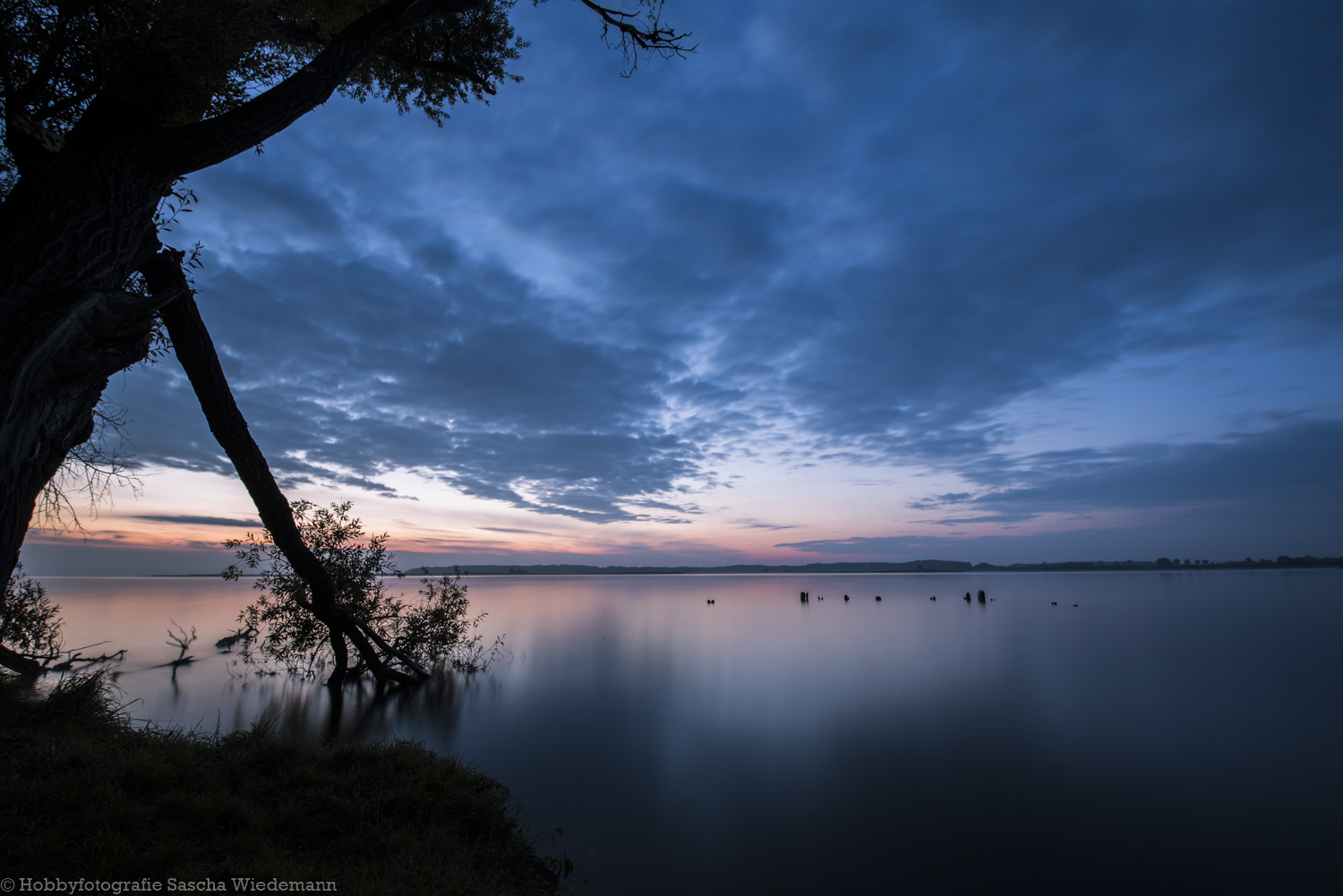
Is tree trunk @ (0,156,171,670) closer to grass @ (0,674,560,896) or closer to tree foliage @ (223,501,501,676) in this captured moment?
grass @ (0,674,560,896)

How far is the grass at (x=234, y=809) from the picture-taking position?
5445 mm

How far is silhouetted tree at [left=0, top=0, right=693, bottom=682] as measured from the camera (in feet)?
15.7

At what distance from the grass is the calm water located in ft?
8.04

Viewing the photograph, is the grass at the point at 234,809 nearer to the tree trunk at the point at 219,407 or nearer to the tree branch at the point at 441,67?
the tree trunk at the point at 219,407

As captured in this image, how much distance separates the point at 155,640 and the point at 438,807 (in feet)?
134

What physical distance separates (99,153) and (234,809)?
7.48 m

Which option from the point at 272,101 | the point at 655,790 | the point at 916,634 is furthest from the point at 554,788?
the point at 916,634

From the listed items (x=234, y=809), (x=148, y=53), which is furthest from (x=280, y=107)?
(x=234, y=809)

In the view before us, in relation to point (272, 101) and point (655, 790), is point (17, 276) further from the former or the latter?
point (655, 790)

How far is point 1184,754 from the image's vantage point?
630 inches

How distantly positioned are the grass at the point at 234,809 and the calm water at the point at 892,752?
2.45 m

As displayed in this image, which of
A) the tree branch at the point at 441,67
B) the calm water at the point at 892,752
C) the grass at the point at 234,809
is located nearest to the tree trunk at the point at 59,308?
the grass at the point at 234,809

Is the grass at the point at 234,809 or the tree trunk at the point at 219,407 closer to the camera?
the grass at the point at 234,809

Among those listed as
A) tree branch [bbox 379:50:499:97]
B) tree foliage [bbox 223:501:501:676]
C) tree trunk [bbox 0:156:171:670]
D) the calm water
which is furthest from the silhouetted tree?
tree foliage [bbox 223:501:501:676]
